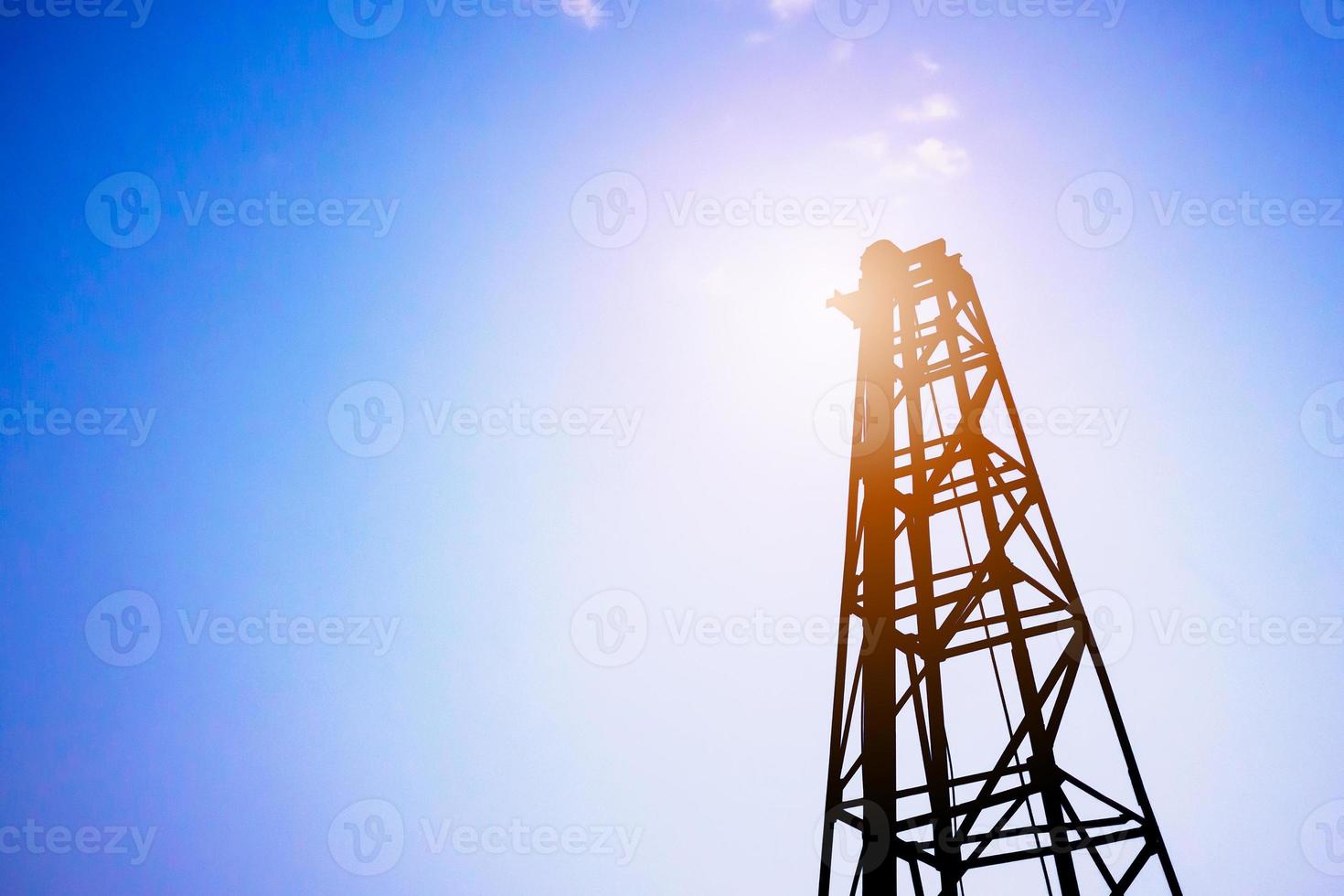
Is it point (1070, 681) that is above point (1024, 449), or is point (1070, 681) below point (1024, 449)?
below

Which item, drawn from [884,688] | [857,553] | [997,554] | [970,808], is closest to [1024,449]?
[997,554]

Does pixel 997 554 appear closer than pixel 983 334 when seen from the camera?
Yes

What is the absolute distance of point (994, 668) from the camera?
8562mm

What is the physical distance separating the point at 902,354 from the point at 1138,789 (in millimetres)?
4762

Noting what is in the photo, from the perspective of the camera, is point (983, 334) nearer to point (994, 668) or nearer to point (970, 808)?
point (994, 668)

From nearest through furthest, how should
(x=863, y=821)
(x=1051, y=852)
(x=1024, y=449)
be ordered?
1. (x=1051, y=852)
2. (x=863, y=821)
3. (x=1024, y=449)

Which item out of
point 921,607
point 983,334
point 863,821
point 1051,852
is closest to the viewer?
point 1051,852

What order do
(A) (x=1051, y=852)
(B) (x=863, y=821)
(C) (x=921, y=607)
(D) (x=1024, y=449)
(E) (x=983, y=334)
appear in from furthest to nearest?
(E) (x=983, y=334), (D) (x=1024, y=449), (C) (x=921, y=607), (B) (x=863, y=821), (A) (x=1051, y=852)

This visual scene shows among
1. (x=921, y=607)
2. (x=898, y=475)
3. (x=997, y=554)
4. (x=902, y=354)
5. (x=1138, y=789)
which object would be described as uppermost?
(x=902, y=354)

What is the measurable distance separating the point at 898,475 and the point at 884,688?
2255 millimetres

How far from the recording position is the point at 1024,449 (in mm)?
8344

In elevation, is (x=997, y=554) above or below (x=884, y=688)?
above

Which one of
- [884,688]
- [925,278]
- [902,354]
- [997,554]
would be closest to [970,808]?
[884,688]

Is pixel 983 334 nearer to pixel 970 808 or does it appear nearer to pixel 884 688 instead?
pixel 884 688
